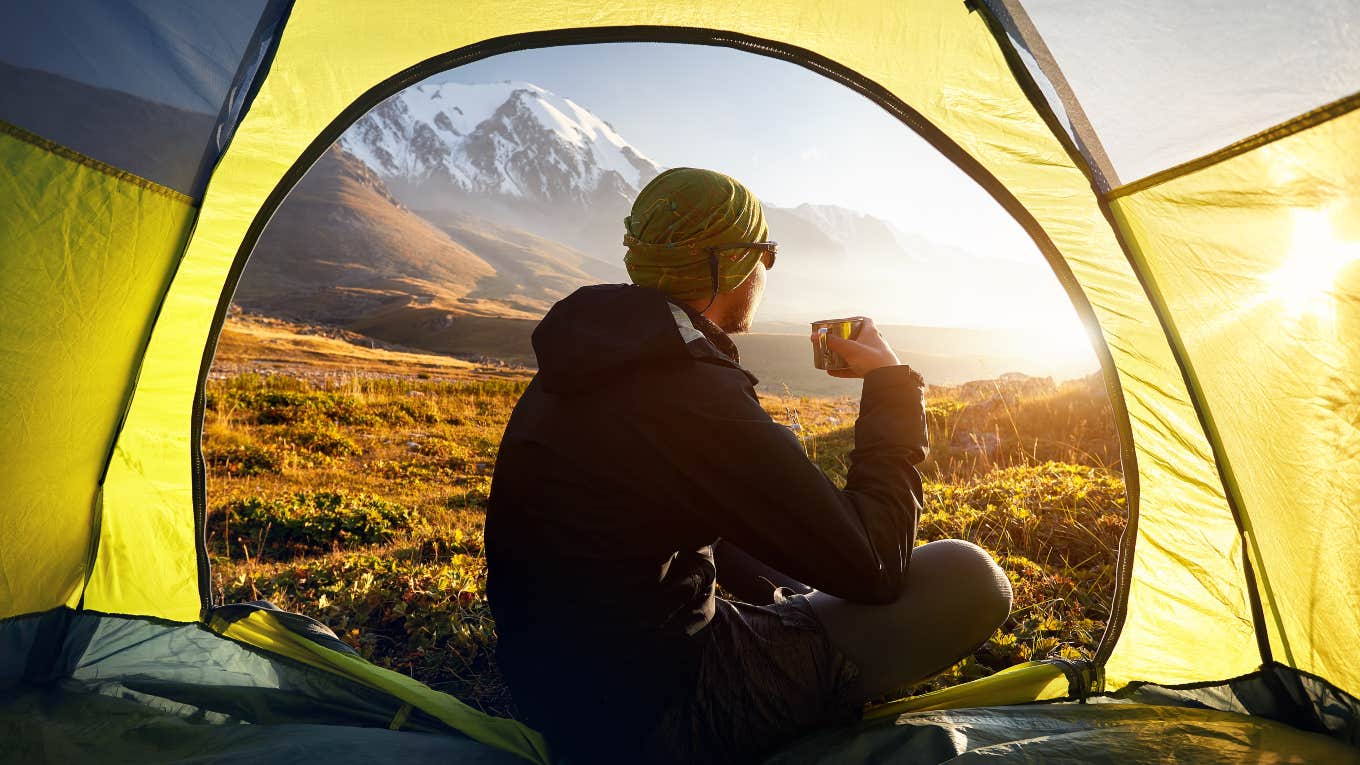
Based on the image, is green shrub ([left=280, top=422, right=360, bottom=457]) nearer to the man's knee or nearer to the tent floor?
the tent floor

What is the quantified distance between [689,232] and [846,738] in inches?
60.6

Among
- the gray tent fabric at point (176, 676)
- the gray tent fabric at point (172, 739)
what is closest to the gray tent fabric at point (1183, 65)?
the gray tent fabric at point (172, 739)

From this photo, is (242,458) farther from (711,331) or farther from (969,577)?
(969,577)

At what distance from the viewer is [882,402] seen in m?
1.96

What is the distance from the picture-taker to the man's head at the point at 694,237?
1995mm

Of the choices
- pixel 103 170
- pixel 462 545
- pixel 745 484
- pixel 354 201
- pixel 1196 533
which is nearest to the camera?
pixel 745 484

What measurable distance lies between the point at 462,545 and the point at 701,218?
3.49 metres

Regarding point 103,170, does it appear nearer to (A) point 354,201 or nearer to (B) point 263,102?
(B) point 263,102

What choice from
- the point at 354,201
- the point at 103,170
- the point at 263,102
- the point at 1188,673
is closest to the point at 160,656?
the point at 103,170

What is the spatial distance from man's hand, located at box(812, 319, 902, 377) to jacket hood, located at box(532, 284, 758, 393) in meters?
0.53

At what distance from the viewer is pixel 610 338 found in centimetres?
163

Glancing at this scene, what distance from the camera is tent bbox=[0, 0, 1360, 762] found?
1900 millimetres

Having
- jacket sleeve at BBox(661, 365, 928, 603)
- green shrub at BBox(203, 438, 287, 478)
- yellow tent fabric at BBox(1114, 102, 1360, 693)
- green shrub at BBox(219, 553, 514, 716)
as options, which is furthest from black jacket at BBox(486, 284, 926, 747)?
green shrub at BBox(203, 438, 287, 478)

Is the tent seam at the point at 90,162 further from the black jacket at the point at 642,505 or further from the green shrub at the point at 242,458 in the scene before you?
the green shrub at the point at 242,458
